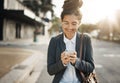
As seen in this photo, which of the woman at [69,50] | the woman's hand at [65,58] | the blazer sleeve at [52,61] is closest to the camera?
the woman's hand at [65,58]

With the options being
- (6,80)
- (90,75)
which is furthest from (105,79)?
(90,75)

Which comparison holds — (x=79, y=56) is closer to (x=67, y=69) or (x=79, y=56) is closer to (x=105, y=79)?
(x=67, y=69)

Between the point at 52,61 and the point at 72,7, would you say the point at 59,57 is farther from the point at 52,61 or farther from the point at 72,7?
the point at 72,7

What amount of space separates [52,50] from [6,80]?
7490mm

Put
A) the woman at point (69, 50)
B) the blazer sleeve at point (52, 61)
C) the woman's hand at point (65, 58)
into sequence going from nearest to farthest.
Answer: the woman's hand at point (65, 58), the woman at point (69, 50), the blazer sleeve at point (52, 61)

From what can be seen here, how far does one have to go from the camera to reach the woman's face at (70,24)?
3662 millimetres

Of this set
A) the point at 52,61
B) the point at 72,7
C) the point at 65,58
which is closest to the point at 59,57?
the point at 52,61

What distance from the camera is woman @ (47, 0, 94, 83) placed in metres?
3.59

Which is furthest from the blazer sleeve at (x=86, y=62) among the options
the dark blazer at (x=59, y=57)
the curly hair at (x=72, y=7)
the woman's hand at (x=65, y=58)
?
the curly hair at (x=72, y=7)

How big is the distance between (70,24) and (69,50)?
10.9 inches

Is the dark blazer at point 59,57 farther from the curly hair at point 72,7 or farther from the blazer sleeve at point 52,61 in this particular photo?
the curly hair at point 72,7

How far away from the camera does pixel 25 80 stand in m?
12.3

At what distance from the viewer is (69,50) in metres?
3.77

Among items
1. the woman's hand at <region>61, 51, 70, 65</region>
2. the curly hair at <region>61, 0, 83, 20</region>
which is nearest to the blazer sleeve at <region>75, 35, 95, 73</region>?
the woman's hand at <region>61, 51, 70, 65</region>
